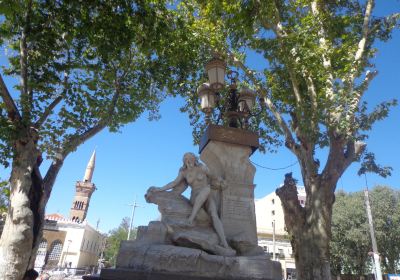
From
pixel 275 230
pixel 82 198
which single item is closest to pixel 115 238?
pixel 82 198

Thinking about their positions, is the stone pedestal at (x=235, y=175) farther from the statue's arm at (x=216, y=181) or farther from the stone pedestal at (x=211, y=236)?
the statue's arm at (x=216, y=181)

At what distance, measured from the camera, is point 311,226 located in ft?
26.8

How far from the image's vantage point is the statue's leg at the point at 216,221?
4.24 metres

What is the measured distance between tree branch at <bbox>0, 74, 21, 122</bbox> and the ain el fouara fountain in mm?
5112

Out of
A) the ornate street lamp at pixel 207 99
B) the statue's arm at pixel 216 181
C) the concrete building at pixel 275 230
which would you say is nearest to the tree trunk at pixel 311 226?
the statue's arm at pixel 216 181

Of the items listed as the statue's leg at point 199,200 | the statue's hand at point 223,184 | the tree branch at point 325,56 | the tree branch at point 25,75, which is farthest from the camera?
the tree branch at point 325,56

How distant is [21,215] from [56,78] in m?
4.24

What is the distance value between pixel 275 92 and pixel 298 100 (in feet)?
5.22

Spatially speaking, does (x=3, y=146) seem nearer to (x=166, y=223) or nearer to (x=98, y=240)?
(x=166, y=223)

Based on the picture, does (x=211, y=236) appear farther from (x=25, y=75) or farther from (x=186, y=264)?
(x=25, y=75)

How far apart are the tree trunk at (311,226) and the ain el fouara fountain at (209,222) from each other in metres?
Result: 4.03

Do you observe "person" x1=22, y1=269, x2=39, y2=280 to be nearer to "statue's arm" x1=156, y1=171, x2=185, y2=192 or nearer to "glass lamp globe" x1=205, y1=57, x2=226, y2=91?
"statue's arm" x1=156, y1=171, x2=185, y2=192

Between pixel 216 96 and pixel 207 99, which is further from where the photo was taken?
pixel 216 96

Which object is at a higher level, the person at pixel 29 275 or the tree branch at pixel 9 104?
the tree branch at pixel 9 104
